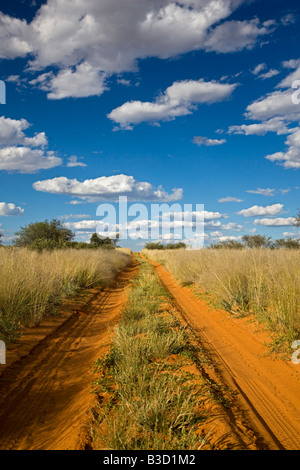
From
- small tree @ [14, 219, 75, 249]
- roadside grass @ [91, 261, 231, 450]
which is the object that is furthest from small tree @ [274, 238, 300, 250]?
small tree @ [14, 219, 75, 249]

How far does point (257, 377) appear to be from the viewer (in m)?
4.61

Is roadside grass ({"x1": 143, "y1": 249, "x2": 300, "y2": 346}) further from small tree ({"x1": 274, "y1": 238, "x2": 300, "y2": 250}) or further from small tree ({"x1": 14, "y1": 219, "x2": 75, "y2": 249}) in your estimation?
small tree ({"x1": 14, "y1": 219, "x2": 75, "y2": 249})

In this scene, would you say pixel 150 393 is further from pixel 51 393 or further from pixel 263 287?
pixel 263 287

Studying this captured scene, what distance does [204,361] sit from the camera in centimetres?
491

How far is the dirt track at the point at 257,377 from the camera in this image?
10.7 ft

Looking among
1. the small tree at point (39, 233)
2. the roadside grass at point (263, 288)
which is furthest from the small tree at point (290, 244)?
the small tree at point (39, 233)

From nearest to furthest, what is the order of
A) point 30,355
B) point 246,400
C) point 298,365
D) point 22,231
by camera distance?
1. point 246,400
2. point 298,365
3. point 30,355
4. point 22,231

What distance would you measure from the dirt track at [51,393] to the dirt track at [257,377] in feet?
6.66

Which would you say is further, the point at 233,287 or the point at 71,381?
the point at 233,287

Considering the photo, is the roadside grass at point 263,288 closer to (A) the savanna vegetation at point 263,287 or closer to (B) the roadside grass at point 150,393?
(A) the savanna vegetation at point 263,287

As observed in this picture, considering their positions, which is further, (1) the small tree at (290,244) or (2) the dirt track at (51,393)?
(1) the small tree at (290,244)
